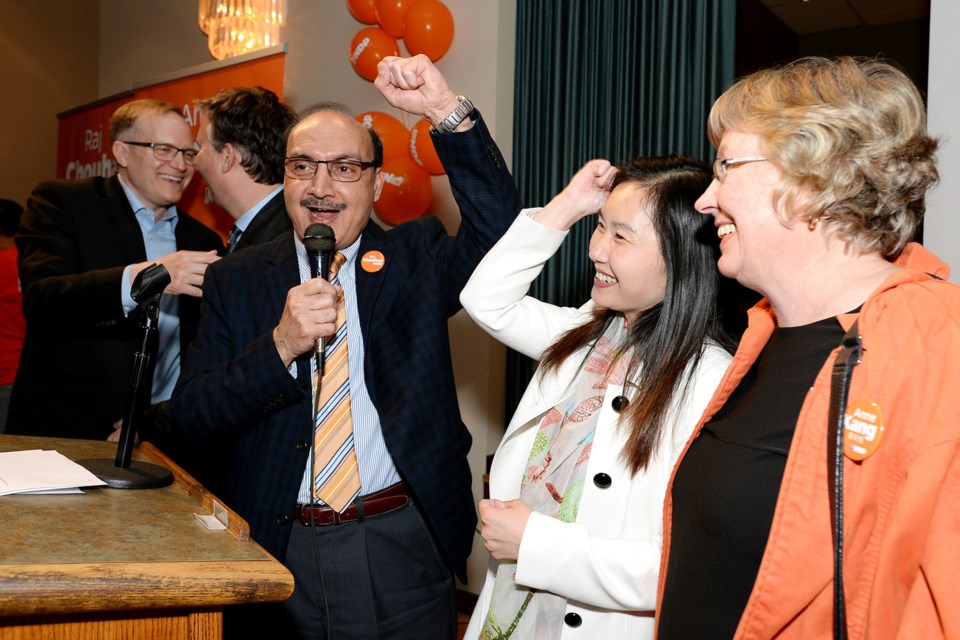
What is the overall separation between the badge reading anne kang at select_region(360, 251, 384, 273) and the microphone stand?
517mm

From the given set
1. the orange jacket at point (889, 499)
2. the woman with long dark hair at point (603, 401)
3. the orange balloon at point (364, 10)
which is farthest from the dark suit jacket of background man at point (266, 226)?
the orange jacket at point (889, 499)

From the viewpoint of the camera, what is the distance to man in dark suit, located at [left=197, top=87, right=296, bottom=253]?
9.99 ft

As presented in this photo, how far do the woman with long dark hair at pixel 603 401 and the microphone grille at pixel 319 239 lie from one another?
0.34 meters

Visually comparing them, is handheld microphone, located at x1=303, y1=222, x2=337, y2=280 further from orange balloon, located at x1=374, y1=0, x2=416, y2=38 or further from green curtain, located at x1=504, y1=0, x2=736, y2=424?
orange balloon, located at x1=374, y1=0, x2=416, y2=38

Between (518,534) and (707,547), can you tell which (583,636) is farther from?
(707,547)

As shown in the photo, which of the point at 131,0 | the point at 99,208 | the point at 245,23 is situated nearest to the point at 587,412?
the point at 99,208

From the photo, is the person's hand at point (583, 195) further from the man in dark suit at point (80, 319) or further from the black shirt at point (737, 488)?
the man in dark suit at point (80, 319)

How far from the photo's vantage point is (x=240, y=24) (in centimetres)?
515

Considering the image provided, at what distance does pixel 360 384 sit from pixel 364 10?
2.73 m

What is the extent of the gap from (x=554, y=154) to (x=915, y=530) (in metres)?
2.88

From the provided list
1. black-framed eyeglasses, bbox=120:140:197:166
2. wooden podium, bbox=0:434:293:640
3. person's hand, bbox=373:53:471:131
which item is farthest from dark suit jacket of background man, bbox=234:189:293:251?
wooden podium, bbox=0:434:293:640

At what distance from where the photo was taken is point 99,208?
3018mm

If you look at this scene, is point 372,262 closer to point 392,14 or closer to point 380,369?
point 380,369

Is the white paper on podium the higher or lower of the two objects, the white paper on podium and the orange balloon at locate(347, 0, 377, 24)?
the lower
